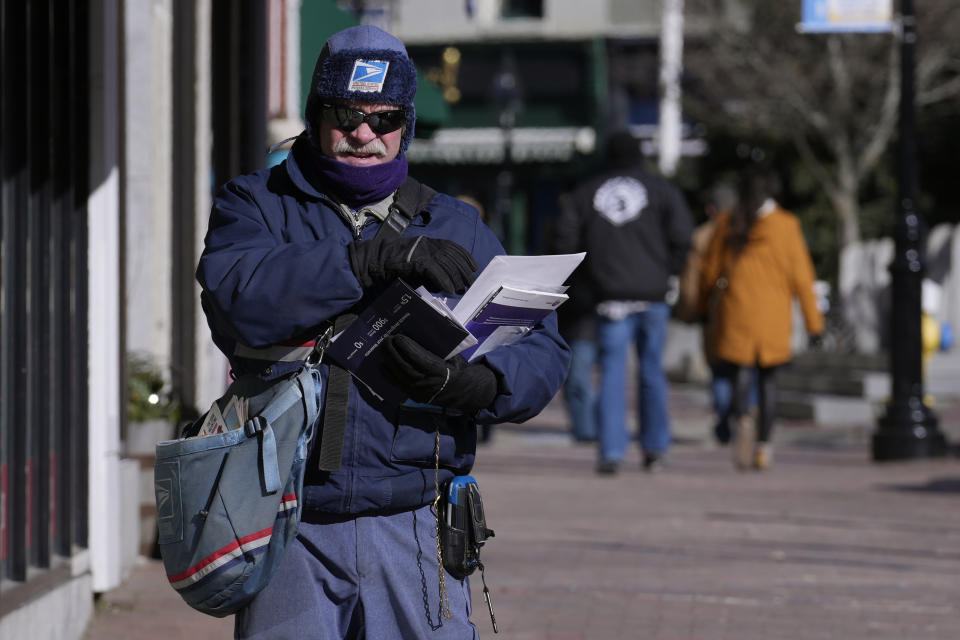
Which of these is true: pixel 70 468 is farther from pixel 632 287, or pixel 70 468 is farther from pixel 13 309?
pixel 632 287

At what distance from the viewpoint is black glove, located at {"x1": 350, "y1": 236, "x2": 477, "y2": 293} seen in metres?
3.23

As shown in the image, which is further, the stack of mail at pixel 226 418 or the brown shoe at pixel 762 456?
the brown shoe at pixel 762 456

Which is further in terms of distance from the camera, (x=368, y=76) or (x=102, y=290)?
(x=102, y=290)

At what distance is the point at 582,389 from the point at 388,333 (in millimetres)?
9534

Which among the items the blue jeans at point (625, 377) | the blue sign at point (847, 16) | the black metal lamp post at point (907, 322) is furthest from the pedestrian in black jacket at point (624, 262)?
the blue sign at point (847, 16)

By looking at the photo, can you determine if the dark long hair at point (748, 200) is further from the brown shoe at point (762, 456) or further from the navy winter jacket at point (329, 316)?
the navy winter jacket at point (329, 316)

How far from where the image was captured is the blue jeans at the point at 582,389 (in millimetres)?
12664

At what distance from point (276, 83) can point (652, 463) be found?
339 cm

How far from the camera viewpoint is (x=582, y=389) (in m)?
12.8

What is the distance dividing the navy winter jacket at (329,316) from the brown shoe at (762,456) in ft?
26.4

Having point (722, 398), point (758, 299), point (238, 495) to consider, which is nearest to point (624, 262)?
point (758, 299)

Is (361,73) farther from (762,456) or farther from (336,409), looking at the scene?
(762,456)

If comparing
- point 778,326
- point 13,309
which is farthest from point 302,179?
point 778,326

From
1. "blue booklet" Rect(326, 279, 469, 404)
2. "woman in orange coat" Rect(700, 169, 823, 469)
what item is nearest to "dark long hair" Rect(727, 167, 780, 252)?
"woman in orange coat" Rect(700, 169, 823, 469)
